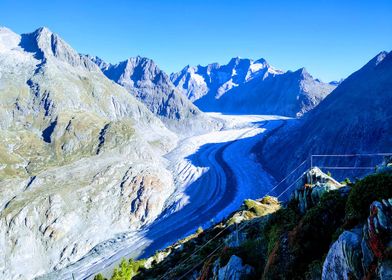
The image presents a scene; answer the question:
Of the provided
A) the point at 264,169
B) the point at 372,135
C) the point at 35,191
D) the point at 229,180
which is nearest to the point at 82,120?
the point at 35,191

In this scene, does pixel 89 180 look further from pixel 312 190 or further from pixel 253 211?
pixel 312 190

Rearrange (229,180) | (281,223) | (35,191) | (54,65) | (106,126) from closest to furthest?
1. (281,223)
2. (35,191)
3. (229,180)
4. (106,126)
5. (54,65)

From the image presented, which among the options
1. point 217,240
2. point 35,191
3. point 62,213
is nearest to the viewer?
point 217,240

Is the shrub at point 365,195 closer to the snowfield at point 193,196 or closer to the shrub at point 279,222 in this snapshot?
the shrub at point 279,222

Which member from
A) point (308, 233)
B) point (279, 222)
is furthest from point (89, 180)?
point (308, 233)

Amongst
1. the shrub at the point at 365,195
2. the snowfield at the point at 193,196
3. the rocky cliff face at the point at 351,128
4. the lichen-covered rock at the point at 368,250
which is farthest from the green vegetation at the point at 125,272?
the rocky cliff face at the point at 351,128

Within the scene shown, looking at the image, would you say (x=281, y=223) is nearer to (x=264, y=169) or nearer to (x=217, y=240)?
(x=217, y=240)
